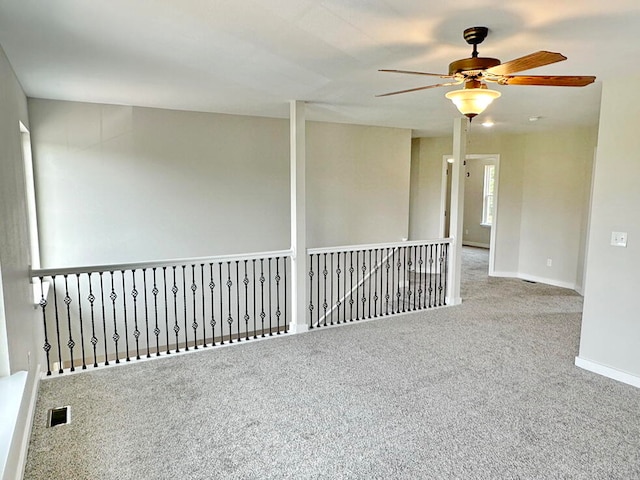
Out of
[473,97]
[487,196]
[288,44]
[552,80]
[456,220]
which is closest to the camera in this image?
[552,80]

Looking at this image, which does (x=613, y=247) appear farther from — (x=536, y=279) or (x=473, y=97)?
(x=536, y=279)

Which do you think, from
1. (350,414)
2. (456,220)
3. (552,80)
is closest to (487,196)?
(456,220)

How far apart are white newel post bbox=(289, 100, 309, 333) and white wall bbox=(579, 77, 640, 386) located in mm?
2763

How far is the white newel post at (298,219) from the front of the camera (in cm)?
453

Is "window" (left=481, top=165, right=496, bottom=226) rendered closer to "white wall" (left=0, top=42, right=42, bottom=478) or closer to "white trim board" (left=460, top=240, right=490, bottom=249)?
"white trim board" (left=460, top=240, right=490, bottom=249)

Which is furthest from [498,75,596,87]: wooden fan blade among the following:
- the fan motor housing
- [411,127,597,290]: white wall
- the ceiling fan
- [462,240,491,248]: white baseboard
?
[462,240,491,248]: white baseboard

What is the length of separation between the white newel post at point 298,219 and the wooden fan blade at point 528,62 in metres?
2.55

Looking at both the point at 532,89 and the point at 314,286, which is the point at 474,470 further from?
the point at 314,286

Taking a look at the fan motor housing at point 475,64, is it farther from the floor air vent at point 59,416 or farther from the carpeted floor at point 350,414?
the floor air vent at point 59,416

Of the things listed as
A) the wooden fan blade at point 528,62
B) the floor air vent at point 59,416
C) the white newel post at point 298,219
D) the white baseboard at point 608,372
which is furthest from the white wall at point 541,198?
the floor air vent at point 59,416

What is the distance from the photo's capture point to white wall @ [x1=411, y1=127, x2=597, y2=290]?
641 cm

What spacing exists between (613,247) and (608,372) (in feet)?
3.49

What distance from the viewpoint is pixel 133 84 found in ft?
12.2

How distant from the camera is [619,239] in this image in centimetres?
341
